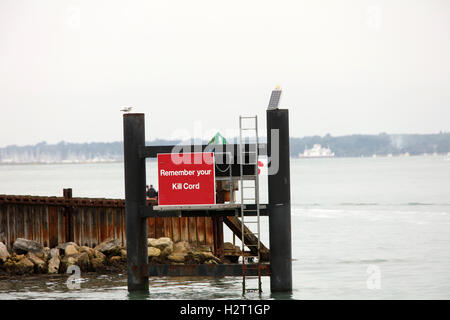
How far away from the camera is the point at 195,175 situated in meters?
20.3

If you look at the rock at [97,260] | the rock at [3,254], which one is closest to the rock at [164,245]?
the rock at [97,260]

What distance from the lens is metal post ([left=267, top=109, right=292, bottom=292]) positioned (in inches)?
779

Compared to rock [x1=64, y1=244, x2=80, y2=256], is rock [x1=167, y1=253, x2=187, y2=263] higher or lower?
rock [x1=64, y1=244, x2=80, y2=256]

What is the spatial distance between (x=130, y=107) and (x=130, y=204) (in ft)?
8.04

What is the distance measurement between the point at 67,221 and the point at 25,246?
178cm

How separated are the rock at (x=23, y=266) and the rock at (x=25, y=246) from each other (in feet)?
1.66

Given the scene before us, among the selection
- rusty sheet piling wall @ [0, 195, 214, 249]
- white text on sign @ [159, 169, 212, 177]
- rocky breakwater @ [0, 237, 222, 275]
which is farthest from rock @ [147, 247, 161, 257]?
white text on sign @ [159, 169, 212, 177]

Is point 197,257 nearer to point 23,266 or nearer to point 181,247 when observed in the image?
point 181,247

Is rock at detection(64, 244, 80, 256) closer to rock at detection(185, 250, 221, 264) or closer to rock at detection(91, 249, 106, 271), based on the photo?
rock at detection(91, 249, 106, 271)

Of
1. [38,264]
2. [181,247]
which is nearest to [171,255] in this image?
[181,247]

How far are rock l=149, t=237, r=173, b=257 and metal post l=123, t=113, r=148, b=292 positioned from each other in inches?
272
